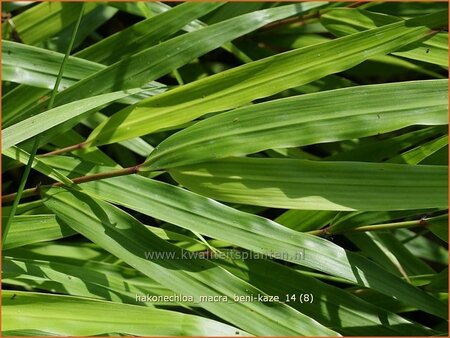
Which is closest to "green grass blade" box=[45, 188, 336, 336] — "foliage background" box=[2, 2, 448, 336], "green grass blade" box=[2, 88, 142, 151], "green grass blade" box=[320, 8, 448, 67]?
"foliage background" box=[2, 2, 448, 336]

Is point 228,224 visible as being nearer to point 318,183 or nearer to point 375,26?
point 318,183

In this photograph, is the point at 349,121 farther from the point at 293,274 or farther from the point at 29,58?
the point at 29,58

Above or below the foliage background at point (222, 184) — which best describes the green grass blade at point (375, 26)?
above

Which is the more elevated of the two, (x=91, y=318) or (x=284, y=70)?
(x=284, y=70)

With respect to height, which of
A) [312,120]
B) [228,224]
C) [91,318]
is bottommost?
[91,318]

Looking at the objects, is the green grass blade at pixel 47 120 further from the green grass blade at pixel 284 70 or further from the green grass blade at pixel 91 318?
the green grass blade at pixel 91 318

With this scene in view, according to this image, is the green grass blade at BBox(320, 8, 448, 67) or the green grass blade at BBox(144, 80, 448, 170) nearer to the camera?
the green grass blade at BBox(144, 80, 448, 170)

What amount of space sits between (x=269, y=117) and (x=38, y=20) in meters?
0.52

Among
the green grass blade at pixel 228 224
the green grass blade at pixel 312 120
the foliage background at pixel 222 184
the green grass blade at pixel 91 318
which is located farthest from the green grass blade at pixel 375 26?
the green grass blade at pixel 91 318

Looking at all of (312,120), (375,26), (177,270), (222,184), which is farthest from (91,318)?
(375,26)

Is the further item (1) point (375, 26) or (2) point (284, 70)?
(1) point (375, 26)

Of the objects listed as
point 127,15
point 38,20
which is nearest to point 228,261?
point 38,20

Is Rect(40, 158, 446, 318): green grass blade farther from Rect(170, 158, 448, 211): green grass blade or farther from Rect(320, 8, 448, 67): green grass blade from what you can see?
Rect(320, 8, 448, 67): green grass blade

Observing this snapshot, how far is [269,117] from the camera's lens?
0.78 m
